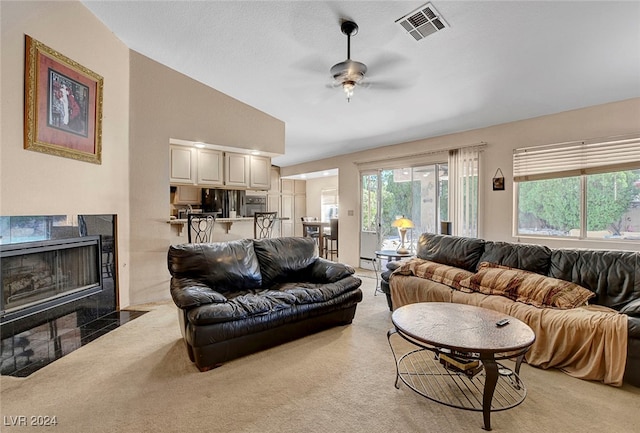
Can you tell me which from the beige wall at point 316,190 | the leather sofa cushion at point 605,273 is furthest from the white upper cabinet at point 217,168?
the leather sofa cushion at point 605,273

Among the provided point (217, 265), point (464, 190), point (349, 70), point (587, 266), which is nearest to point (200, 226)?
point (217, 265)

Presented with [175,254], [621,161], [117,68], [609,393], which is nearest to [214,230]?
[175,254]

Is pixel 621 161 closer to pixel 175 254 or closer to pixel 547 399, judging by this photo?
pixel 547 399

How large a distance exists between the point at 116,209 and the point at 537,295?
4623 millimetres

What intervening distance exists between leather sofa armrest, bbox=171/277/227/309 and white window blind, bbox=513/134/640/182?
4.21 m

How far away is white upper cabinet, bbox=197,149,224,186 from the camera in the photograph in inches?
190

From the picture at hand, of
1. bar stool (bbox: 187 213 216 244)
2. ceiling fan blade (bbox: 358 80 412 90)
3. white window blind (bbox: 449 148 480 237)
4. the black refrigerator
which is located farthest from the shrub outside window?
the black refrigerator

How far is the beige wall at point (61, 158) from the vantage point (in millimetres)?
2426

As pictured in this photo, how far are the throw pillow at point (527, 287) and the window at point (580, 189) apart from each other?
1.64m

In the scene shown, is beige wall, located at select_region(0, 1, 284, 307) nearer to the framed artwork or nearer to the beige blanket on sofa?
the framed artwork

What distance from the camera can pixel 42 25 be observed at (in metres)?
2.68

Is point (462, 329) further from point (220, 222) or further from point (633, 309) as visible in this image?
point (220, 222)

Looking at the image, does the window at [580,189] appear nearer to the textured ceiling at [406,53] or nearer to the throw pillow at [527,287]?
the textured ceiling at [406,53]

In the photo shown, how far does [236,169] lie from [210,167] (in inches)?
17.7
